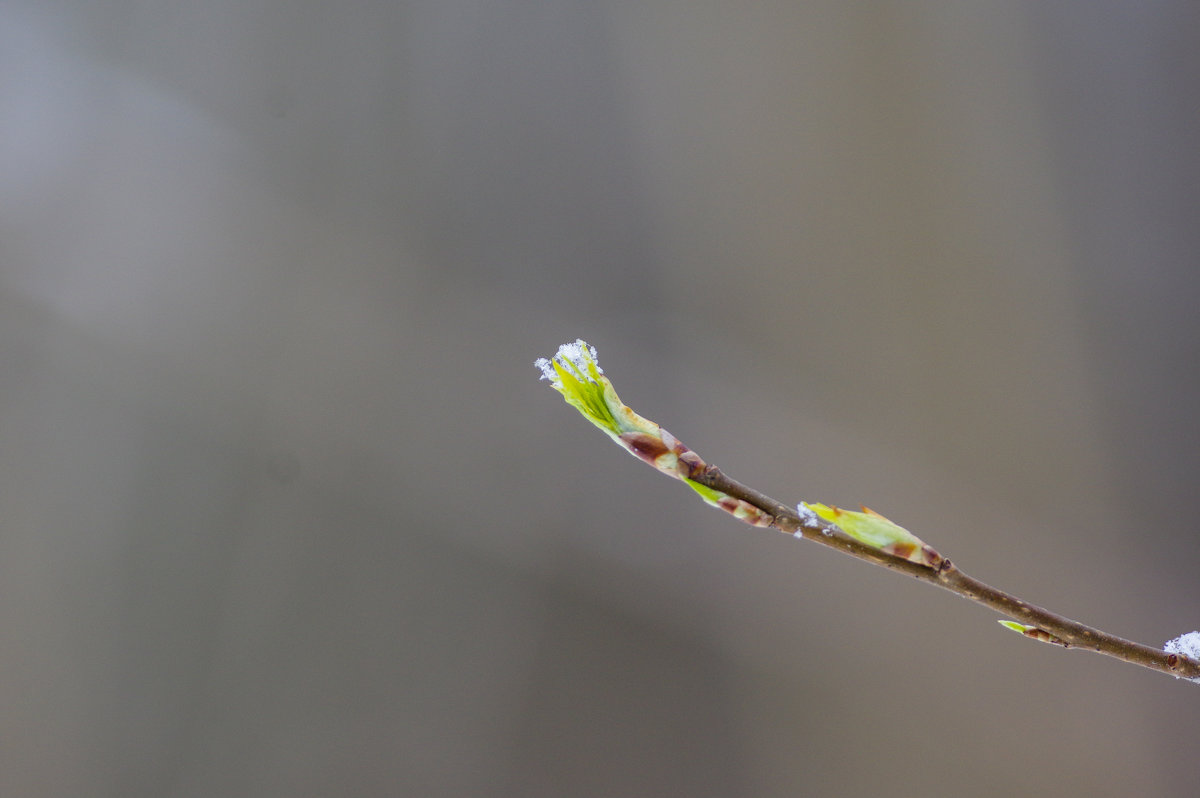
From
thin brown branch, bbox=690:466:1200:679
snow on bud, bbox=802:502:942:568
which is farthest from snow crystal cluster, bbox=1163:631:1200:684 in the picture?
snow on bud, bbox=802:502:942:568

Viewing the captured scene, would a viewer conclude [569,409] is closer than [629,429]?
No

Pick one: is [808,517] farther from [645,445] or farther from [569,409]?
[569,409]

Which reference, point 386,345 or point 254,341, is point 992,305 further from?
point 254,341

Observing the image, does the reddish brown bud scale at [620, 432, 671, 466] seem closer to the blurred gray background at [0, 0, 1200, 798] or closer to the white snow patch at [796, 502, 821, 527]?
the white snow patch at [796, 502, 821, 527]

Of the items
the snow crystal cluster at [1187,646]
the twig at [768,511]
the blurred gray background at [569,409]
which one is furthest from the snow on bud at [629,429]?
the blurred gray background at [569,409]

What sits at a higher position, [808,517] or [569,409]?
[569,409]

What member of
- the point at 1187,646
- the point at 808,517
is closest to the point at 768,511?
the point at 808,517

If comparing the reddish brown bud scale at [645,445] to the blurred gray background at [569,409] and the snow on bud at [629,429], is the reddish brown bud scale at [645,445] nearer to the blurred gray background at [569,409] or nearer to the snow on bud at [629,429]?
the snow on bud at [629,429]
